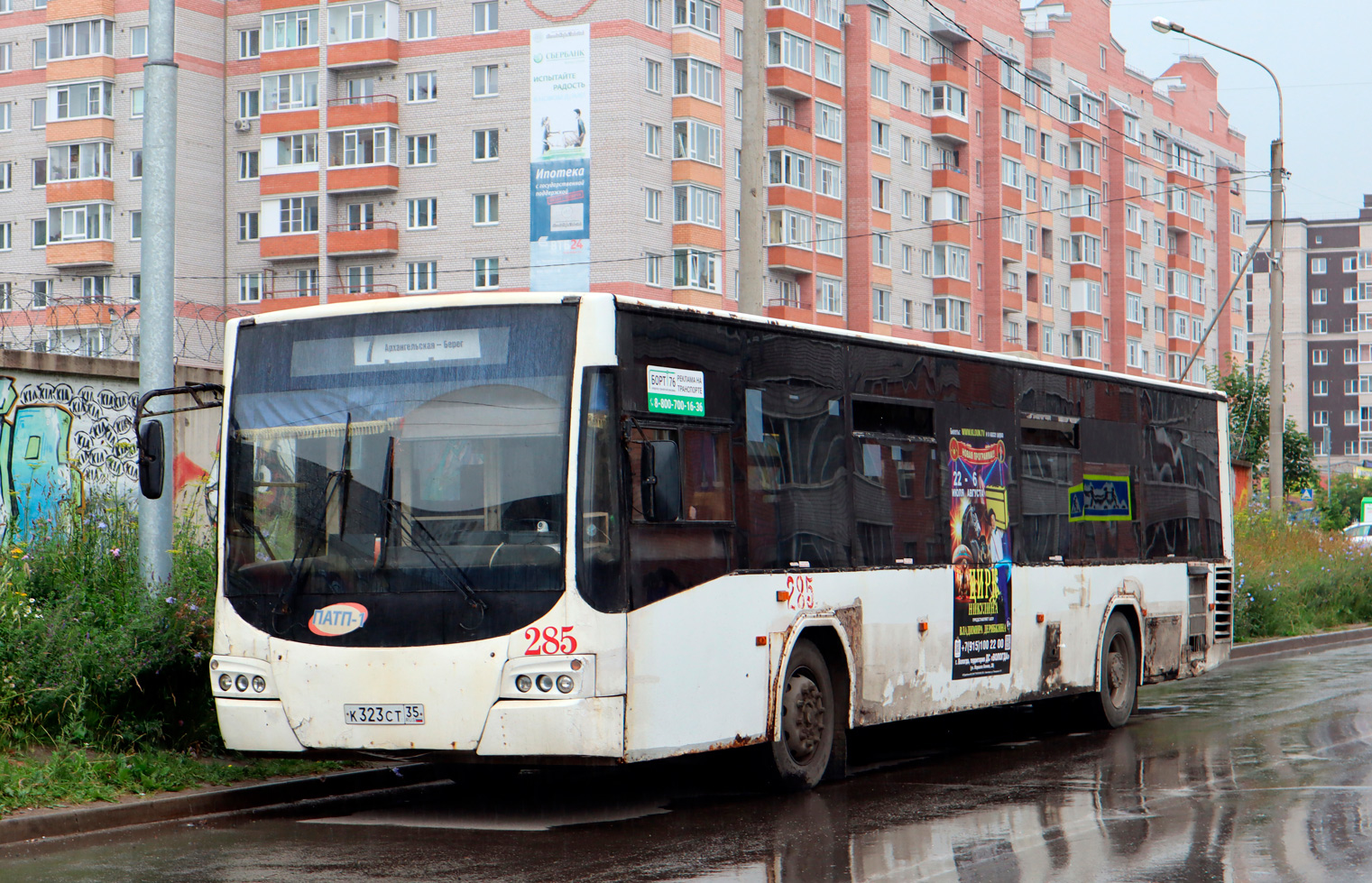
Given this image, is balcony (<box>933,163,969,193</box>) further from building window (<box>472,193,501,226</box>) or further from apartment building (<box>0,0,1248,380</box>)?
building window (<box>472,193,501,226</box>)

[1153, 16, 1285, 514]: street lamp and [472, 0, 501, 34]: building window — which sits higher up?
[472, 0, 501, 34]: building window

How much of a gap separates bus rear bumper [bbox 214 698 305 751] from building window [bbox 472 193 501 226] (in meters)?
55.9

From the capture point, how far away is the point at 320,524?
9.88 m

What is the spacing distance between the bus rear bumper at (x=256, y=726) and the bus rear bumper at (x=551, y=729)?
1.23 metres

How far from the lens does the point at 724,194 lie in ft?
213

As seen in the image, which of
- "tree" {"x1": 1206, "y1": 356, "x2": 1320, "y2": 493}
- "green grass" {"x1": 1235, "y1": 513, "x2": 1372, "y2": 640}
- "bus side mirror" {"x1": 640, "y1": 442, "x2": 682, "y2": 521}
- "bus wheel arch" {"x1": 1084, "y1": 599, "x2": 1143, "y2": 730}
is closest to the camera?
"bus side mirror" {"x1": 640, "y1": 442, "x2": 682, "y2": 521}

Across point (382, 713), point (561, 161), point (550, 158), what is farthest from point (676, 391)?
point (550, 158)

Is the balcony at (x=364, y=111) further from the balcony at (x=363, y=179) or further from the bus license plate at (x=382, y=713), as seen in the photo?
the bus license plate at (x=382, y=713)

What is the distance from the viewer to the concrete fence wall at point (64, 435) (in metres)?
13.5

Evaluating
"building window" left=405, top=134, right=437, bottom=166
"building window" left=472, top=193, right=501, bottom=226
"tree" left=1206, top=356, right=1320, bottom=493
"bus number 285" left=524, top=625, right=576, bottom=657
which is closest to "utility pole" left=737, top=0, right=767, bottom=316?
"bus number 285" left=524, top=625, right=576, bottom=657

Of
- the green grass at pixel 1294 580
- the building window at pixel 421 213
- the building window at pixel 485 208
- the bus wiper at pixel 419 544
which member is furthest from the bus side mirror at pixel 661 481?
the building window at pixel 421 213

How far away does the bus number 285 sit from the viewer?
9.30 m

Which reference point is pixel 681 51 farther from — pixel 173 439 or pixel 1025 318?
pixel 173 439

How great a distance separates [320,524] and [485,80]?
57518 millimetres
